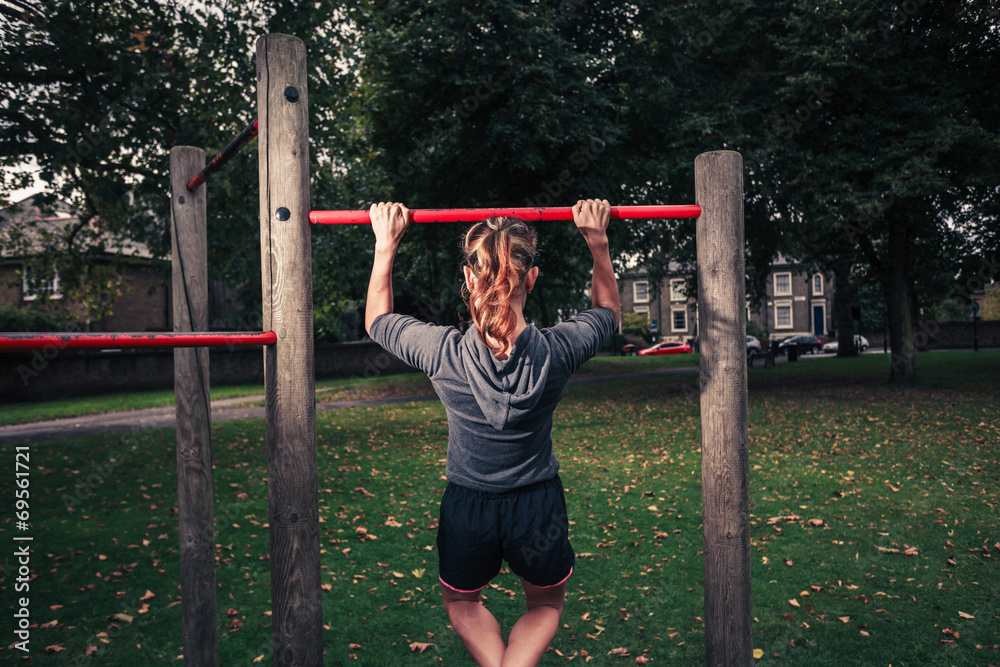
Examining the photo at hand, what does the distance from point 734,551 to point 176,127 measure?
9.85 meters

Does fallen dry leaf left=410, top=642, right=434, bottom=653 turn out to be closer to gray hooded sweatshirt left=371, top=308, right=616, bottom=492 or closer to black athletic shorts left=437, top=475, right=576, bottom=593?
black athletic shorts left=437, top=475, right=576, bottom=593

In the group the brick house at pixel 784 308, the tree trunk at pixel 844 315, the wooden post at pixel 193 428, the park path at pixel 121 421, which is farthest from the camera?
the brick house at pixel 784 308

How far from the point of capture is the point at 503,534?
7.52ft

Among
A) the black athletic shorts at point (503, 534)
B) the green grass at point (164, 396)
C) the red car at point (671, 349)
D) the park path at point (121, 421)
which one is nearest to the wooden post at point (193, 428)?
the black athletic shorts at point (503, 534)

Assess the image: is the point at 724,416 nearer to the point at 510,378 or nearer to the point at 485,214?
the point at 510,378

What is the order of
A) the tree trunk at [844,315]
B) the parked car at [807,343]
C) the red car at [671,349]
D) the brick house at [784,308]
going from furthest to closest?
the brick house at [784,308] < the parked car at [807,343] < the red car at [671,349] < the tree trunk at [844,315]

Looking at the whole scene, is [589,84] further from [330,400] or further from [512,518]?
[512,518]

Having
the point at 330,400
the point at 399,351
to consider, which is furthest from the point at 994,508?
the point at 330,400

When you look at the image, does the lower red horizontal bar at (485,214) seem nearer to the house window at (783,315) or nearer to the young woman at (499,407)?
the young woman at (499,407)

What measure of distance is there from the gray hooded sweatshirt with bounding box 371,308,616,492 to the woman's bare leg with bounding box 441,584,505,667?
1.43 ft

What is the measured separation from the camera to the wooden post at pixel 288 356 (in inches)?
91.6

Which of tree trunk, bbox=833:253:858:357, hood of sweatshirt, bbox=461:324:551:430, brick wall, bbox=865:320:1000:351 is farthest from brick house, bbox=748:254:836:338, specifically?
hood of sweatshirt, bbox=461:324:551:430

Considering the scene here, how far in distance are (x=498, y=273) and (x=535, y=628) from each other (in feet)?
4.12

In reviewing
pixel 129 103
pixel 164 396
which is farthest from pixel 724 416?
pixel 164 396
